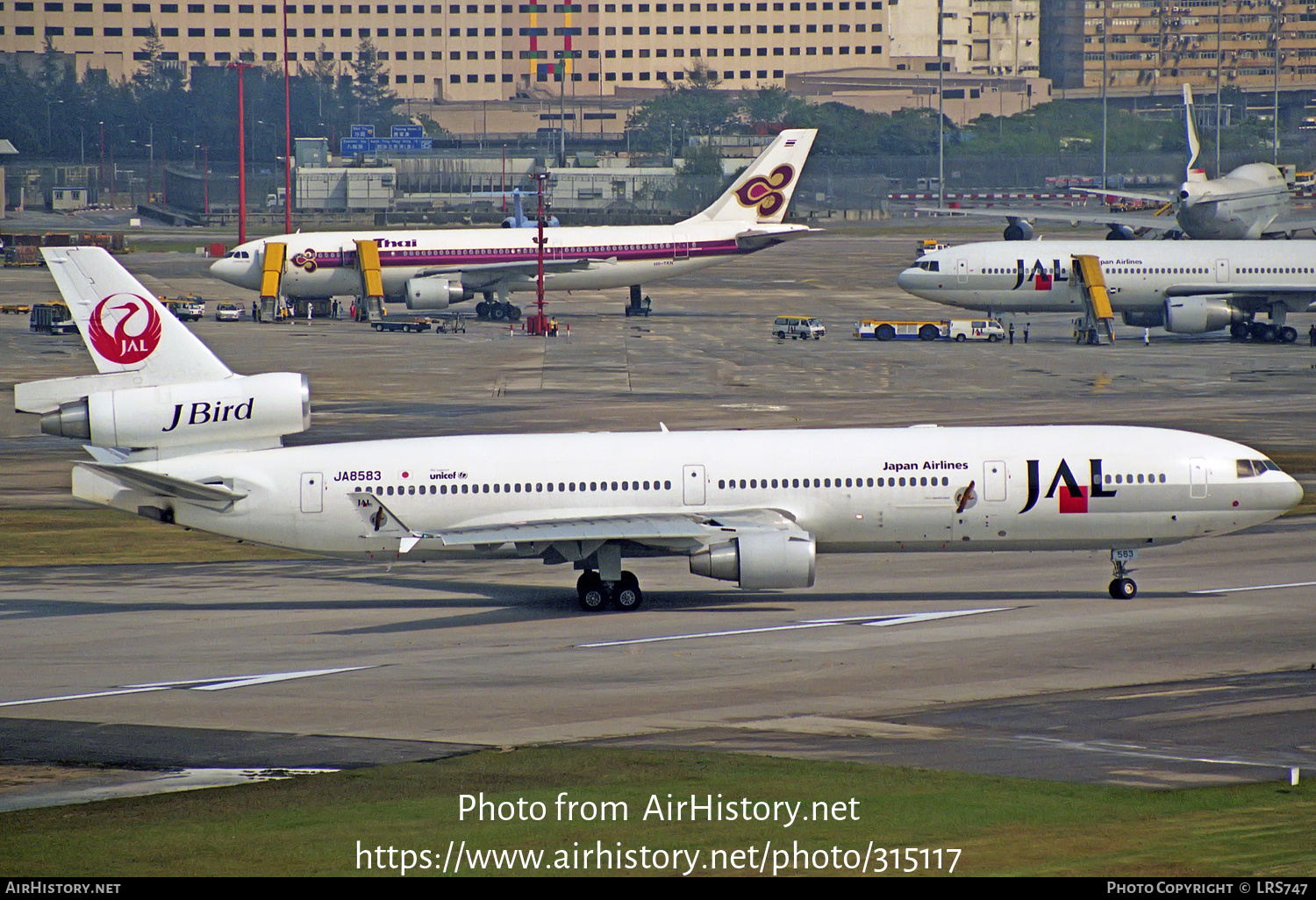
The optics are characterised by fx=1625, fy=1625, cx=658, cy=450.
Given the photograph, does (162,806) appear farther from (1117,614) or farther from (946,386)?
(946,386)

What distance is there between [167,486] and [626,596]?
12.3 m

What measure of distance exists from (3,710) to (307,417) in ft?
42.7

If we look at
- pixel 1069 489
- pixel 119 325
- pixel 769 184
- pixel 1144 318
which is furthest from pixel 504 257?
pixel 1069 489

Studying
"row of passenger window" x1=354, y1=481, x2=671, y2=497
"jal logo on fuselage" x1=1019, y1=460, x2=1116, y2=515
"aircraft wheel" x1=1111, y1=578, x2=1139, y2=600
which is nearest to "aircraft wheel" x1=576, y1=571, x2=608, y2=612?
"row of passenger window" x1=354, y1=481, x2=671, y2=497

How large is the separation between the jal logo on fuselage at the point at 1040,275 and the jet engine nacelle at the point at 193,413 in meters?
74.2

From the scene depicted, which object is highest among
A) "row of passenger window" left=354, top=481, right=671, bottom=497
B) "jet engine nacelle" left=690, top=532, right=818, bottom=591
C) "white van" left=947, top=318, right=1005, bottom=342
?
"white van" left=947, top=318, right=1005, bottom=342

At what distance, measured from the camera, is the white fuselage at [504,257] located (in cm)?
12181

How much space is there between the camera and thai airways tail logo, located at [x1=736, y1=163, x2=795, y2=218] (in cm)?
12569

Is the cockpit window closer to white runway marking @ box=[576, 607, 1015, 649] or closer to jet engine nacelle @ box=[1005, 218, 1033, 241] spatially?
white runway marking @ box=[576, 607, 1015, 649]

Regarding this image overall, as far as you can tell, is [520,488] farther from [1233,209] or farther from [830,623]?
[1233,209]

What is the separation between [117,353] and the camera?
43344mm

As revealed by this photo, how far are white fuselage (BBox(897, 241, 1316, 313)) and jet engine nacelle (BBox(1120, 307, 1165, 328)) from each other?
675 mm

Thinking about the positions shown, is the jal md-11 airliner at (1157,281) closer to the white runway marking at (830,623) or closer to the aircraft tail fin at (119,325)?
the white runway marking at (830,623)

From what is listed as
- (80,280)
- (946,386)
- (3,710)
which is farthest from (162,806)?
(946,386)
